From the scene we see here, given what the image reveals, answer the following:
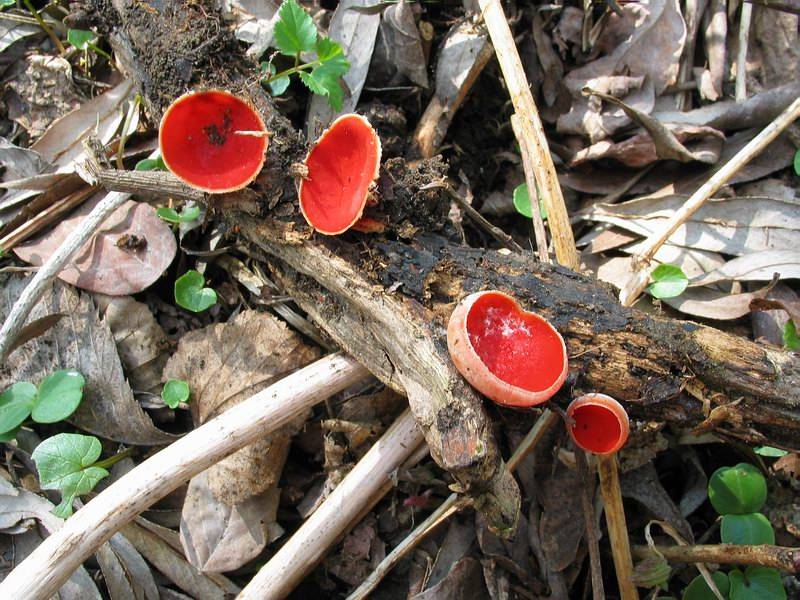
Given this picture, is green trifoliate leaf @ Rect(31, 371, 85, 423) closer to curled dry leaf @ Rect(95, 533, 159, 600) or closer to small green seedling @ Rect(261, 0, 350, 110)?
curled dry leaf @ Rect(95, 533, 159, 600)

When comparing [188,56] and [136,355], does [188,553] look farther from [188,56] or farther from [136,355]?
[188,56]

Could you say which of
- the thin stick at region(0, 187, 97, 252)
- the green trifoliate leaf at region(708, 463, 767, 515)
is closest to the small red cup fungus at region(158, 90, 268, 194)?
the thin stick at region(0, 187, 97, 252)

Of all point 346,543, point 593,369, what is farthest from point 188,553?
point 593,369

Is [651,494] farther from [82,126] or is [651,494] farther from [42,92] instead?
[42,92]

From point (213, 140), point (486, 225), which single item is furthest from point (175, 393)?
point (486, 225)

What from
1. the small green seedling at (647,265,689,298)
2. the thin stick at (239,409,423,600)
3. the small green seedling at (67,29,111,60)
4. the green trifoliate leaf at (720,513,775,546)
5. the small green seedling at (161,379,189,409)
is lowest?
the green trifoliate leaf at (720,513,775,546)

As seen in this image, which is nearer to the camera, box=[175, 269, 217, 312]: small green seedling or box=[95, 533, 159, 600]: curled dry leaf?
box=[95, 533, 159, 600]: curled dry leaf

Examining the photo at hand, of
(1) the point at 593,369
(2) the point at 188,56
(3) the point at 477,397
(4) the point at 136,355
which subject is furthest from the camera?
(4) the point at 136,355
